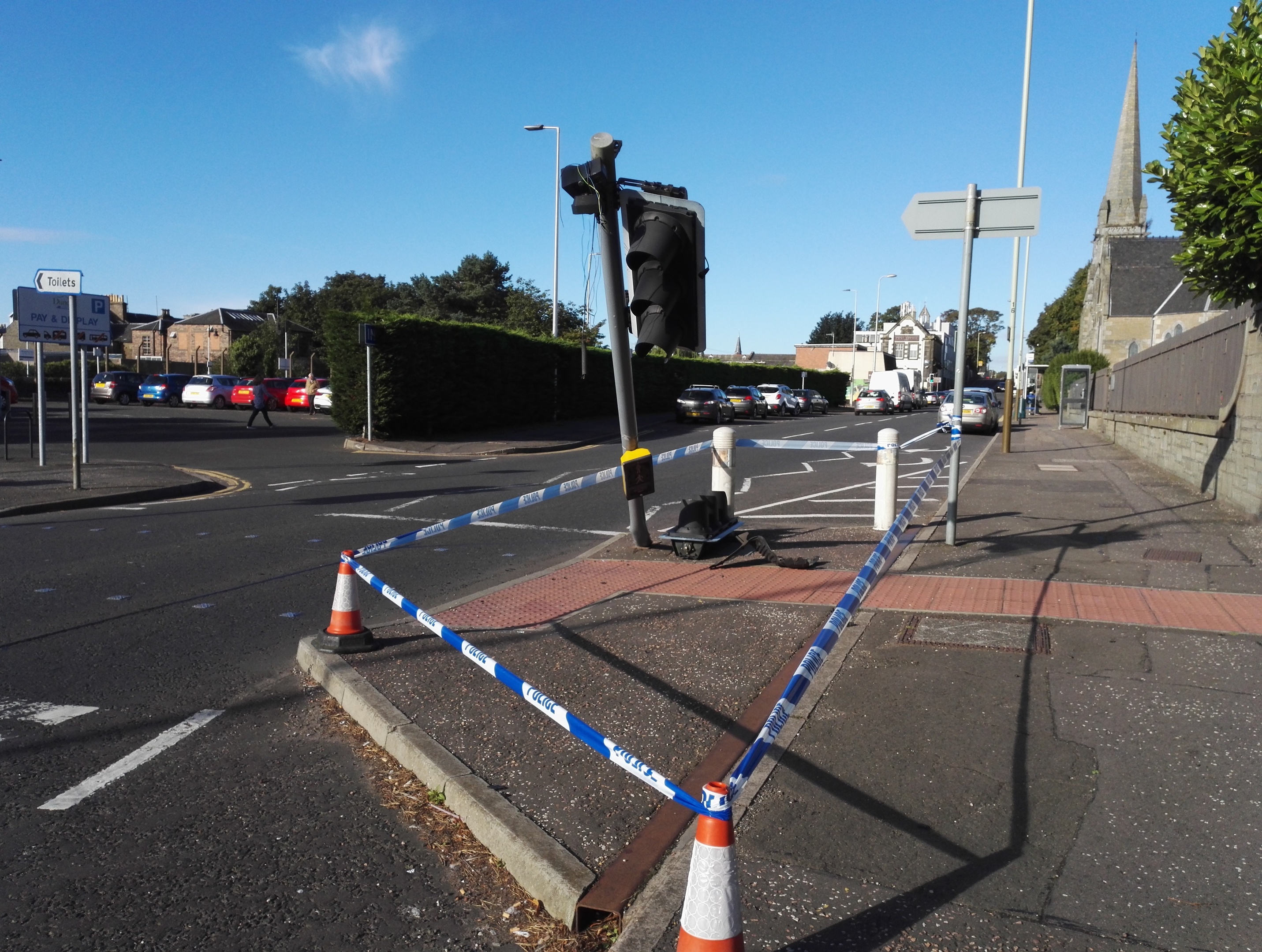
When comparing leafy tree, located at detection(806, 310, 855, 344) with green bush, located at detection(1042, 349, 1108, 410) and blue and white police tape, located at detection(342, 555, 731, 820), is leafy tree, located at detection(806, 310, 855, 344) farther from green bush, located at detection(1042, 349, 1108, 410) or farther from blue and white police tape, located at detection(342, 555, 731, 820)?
blue and white police tape, located at detection(342, 555, 731, 820)

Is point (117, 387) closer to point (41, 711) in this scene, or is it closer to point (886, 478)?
point (886, 478)

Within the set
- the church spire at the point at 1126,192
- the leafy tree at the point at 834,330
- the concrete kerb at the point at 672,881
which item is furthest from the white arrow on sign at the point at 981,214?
the leafy tree at the point at 834,330

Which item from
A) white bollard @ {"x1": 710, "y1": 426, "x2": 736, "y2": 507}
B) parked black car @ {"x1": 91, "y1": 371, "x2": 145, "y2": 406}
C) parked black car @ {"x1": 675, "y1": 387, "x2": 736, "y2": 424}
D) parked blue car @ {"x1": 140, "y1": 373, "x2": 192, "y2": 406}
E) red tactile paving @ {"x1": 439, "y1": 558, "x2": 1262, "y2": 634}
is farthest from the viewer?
parked black car @ {"x1": 91, "y1": 371, "x2": 145, "y2": 406}

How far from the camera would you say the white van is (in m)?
63.9

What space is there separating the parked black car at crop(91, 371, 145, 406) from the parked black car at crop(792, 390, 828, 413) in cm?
3529

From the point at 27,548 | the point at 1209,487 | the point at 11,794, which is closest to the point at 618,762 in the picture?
the point at 11,794

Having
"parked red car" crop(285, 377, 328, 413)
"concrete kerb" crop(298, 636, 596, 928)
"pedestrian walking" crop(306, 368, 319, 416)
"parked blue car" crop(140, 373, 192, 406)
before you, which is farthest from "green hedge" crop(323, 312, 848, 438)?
"parked blue car" crop(140, 373, 192, 406)

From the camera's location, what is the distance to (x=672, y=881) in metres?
3.27

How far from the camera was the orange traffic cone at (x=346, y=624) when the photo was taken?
5832 millimetres

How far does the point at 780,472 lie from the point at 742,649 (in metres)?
13.0

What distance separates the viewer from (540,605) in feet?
23.5

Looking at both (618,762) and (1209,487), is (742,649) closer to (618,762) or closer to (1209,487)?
(618,762)

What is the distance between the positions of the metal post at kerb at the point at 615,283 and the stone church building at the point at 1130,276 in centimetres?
4871

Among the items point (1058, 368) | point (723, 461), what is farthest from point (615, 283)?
point (1058, 368)
